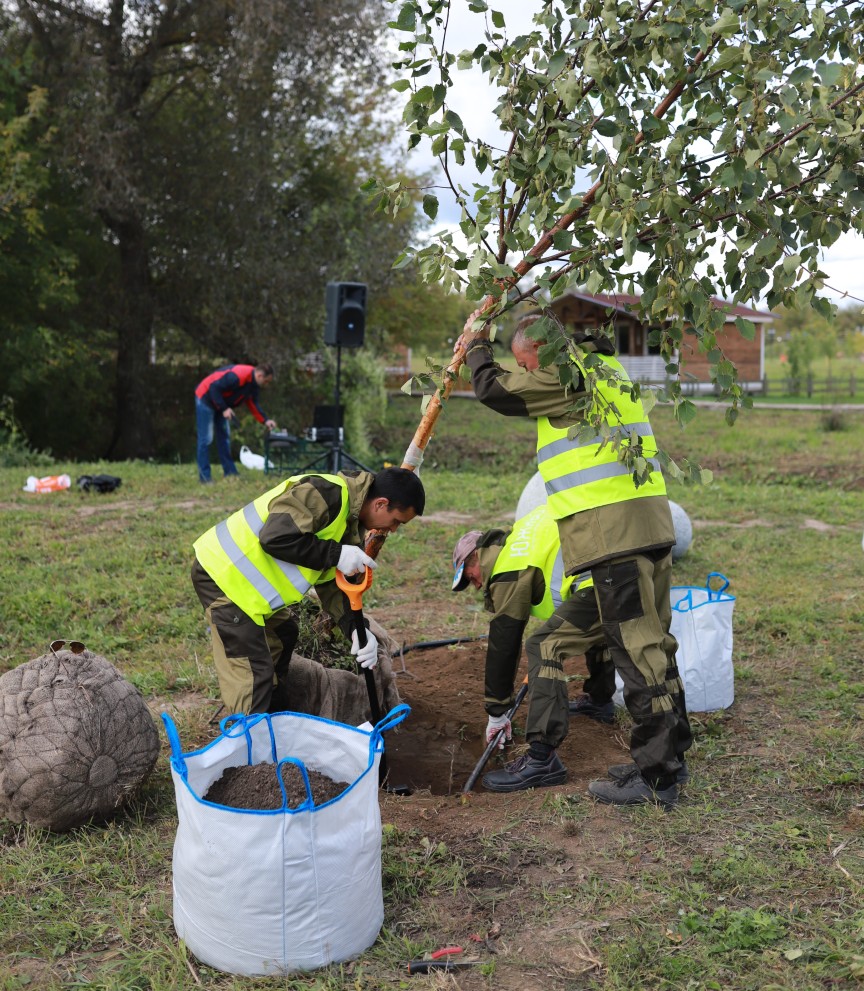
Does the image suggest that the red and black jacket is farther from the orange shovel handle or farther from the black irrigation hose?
the orange shovel handle

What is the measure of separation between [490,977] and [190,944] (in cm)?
83

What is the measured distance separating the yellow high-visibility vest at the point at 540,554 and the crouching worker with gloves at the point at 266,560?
618mm

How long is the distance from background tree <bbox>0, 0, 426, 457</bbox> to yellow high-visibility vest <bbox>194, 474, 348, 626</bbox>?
40.8ft

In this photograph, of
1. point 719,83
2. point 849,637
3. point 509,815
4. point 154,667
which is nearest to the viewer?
point 719,83

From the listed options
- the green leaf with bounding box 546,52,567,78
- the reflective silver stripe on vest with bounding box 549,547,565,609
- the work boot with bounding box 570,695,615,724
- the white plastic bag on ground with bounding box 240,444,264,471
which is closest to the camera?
the green leaf with bounding box 546,52,567,78

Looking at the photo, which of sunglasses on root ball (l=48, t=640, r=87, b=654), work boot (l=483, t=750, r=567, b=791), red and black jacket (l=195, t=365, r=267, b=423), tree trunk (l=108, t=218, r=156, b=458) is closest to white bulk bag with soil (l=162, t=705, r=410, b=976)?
sunglasses on root ball (l=48, t=640, r=87, b=654)

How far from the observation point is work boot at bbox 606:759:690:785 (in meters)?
3.65

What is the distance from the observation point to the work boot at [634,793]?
3559 mm

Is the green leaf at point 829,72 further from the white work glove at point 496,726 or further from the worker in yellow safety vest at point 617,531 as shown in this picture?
the white work glove at point 496,726

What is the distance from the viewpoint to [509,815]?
3.54m

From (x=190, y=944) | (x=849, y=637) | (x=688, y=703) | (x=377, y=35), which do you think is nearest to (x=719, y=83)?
(x=688, y=703)

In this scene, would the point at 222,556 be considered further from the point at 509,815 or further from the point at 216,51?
the point at 216,51

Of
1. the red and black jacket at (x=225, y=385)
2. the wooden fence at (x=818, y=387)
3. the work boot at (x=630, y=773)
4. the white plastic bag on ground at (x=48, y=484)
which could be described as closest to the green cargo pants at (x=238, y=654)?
the work boot at (x=630, y=773)

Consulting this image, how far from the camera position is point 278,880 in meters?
2.50
